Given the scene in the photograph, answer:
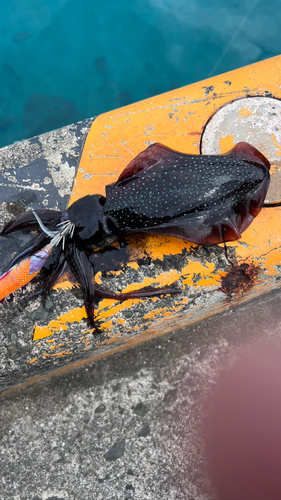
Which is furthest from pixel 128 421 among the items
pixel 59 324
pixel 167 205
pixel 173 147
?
pixel 173 147

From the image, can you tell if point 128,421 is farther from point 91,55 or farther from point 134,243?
point 91,55

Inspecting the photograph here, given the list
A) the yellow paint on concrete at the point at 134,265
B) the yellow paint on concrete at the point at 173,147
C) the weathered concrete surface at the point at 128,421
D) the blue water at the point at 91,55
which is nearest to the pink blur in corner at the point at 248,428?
the weathered concrete surface at the point at 128,421

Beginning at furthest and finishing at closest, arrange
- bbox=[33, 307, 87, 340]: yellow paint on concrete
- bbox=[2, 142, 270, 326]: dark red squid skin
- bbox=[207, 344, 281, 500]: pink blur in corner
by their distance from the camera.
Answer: bbox=[207, 344, 281, 500]: pink blur in corner < bbox=[33, 307, 87, 340]: yellow paint on concrete < bbox=[2, 142, 270, 326]: dark red squid skin

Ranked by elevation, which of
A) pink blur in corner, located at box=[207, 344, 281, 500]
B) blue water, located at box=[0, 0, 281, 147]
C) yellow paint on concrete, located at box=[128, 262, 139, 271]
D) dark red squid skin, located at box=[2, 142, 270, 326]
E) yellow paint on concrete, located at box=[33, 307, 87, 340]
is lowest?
pink blur in corner, located at box=[207, 344, 281, 500]

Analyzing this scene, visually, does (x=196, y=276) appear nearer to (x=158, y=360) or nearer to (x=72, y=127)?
(x=158, y=360)

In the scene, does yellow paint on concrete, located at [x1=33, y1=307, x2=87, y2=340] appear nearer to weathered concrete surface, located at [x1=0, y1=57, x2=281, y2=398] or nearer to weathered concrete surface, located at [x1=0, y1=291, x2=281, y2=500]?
weathered concrete surface, located at [x1=0, y1=57, x2=281, y2=398]

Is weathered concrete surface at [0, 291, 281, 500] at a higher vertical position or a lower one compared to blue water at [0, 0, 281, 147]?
lower

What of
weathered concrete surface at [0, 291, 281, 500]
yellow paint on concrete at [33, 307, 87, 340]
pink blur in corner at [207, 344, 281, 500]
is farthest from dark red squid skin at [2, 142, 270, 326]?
pink blur in corner at [207, 344, 281, 500]
